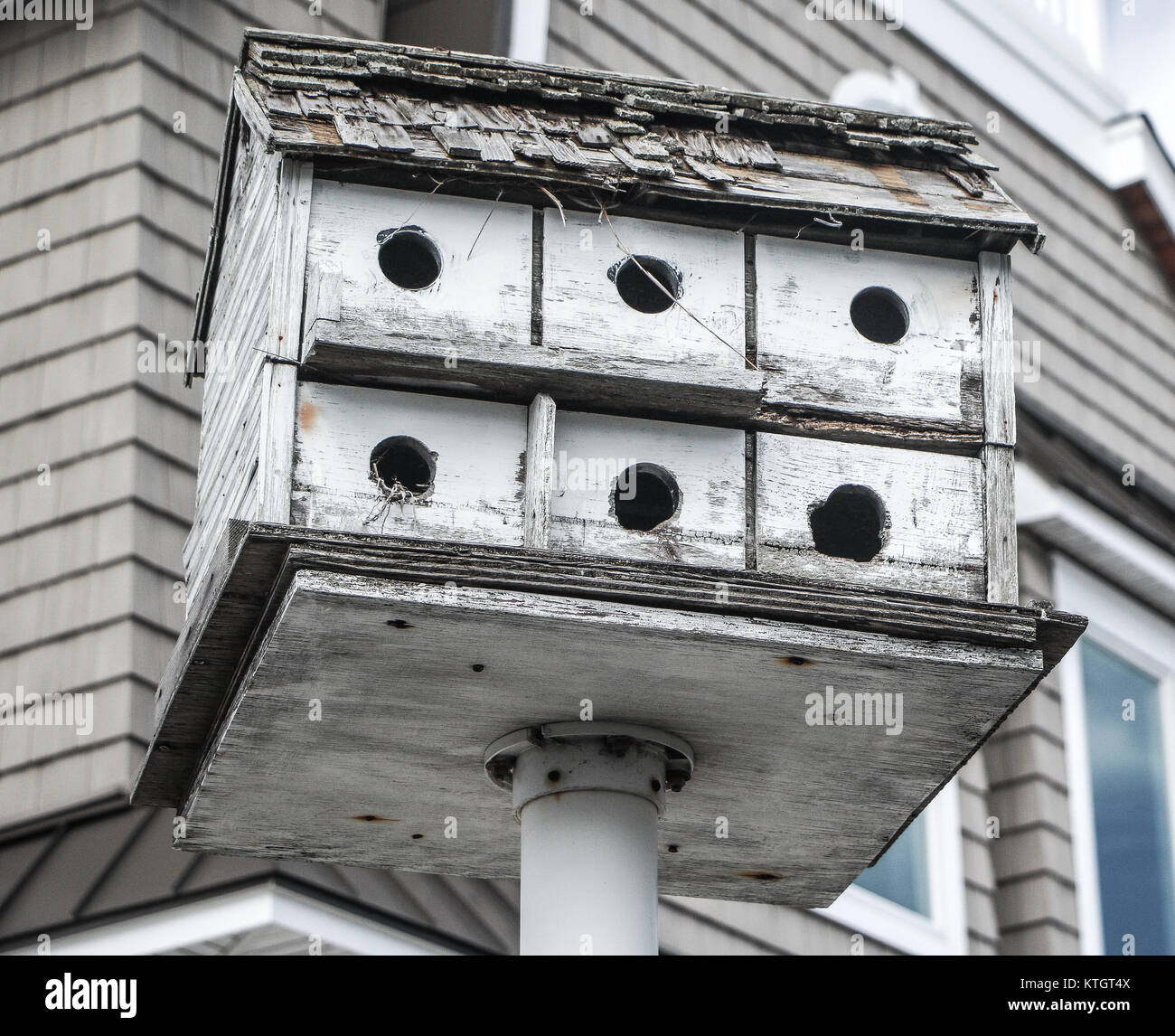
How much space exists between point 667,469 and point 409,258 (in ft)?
2.49

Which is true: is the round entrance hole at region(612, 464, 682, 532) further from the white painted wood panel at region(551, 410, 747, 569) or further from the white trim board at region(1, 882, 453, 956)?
the white trim board at region(1, 882, 453, 956)

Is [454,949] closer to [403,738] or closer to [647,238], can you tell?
[403,738]

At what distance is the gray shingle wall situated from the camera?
6832 mm

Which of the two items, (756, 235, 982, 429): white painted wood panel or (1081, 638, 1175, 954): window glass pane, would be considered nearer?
(756, 235, 982, 429): white painted wood panel

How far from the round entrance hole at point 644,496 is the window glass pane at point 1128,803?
5.56 metres

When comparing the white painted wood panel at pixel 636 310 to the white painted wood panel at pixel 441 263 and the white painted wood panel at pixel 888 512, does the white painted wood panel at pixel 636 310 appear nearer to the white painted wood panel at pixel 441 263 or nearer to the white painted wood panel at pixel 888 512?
the white painted wood panel at pixel 441 263

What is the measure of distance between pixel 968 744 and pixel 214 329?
7.69 ft

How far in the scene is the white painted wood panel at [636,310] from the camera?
4609 mm

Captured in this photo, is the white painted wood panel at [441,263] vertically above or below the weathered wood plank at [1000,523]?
above

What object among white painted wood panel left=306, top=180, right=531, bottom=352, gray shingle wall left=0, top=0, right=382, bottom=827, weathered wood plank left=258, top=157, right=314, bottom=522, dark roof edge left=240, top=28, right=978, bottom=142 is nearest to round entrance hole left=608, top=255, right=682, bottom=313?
white painted wood panel left=306, top=180, right=531, bottom=352

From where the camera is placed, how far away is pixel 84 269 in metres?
7.43

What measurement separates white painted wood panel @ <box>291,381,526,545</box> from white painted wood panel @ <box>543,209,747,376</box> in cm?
27

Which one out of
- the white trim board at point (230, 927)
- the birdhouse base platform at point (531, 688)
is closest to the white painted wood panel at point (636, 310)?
the birdhouse base platform at point (531, 688)

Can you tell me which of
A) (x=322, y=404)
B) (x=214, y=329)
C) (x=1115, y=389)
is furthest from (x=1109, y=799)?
(x=322, y=404)
